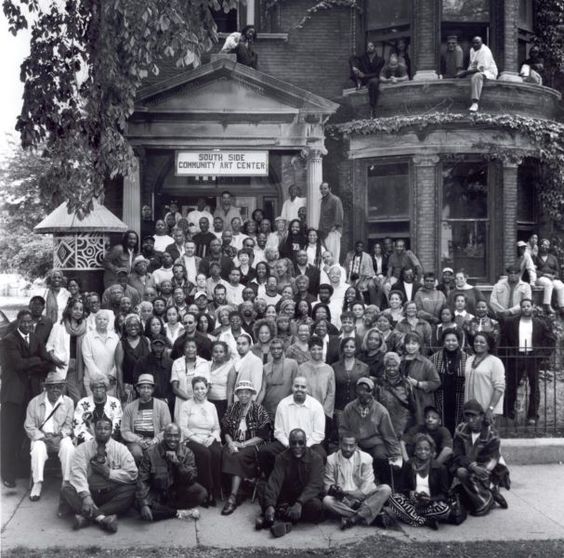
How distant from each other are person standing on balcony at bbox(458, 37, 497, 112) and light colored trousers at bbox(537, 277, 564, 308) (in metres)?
3.42

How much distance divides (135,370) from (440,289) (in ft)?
17.1

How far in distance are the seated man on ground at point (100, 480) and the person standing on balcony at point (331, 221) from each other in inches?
280

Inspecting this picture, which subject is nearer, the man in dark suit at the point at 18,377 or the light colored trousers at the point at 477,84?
the man in dark suit at the point at 18,377

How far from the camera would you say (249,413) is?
8.90 m

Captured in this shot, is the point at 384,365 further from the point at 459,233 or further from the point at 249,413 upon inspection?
the point at 459,233

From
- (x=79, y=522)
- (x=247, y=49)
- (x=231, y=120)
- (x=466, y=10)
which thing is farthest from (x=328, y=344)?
(x=466, y=10)

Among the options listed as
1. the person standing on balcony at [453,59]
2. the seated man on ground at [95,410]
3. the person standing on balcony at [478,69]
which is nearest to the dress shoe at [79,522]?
the seated man on ground at [95,410]

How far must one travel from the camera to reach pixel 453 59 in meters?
15.0

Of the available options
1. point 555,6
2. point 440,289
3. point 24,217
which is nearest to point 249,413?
point 440,289

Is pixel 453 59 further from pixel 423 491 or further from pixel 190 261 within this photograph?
pixel 423 491

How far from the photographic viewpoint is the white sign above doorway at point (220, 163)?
1512 centimetres

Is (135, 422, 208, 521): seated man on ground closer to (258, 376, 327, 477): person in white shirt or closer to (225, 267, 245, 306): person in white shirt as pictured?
(258, 376, 327, 477): person in white shirt

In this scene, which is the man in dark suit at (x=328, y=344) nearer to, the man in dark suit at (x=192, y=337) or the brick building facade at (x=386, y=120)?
the man in dark suit at (x=192, y=337)

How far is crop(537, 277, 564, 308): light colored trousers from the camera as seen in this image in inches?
564
